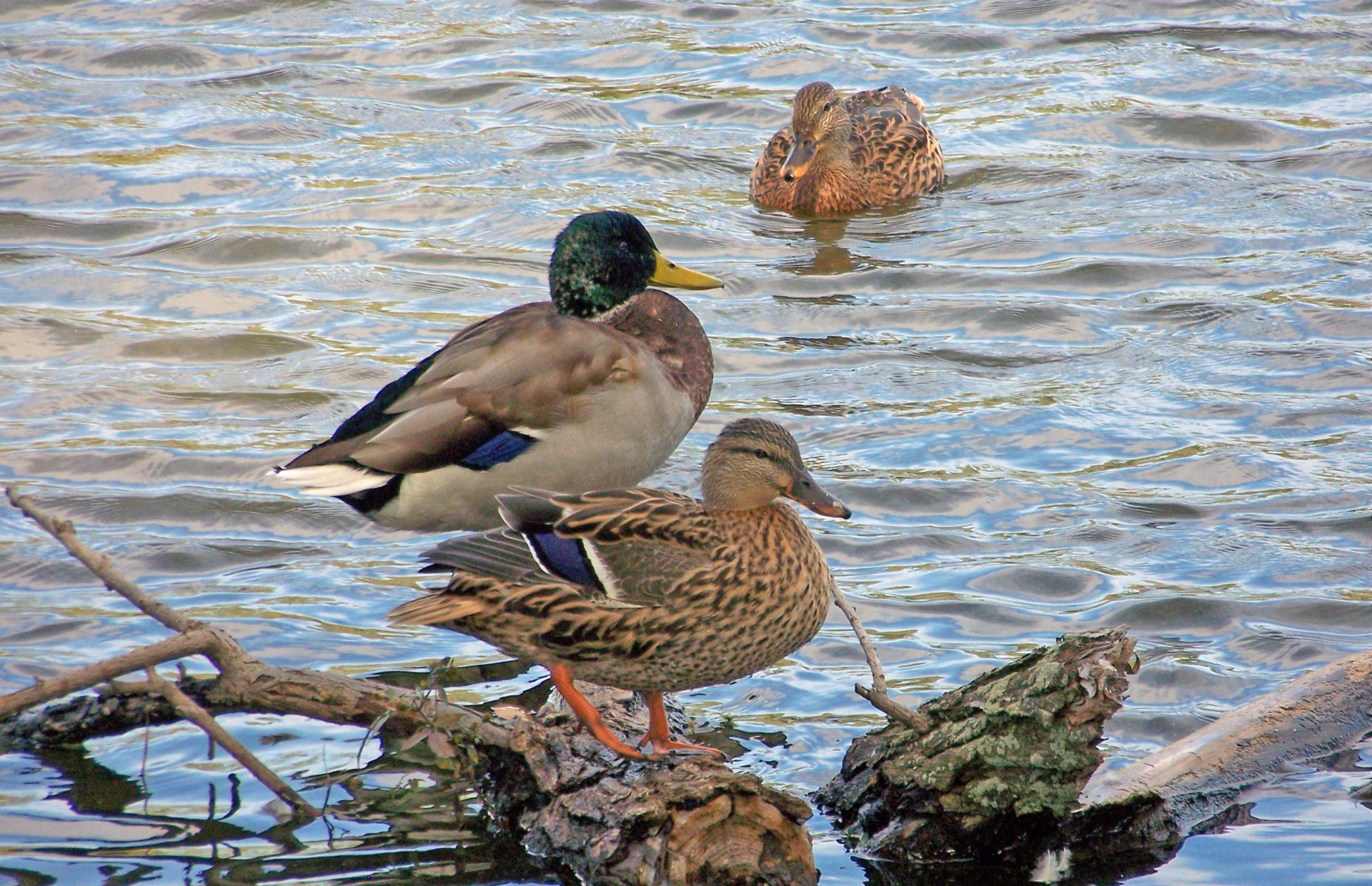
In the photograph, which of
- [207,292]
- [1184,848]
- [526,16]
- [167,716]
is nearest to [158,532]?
[167,716]

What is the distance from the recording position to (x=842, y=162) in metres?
11.0

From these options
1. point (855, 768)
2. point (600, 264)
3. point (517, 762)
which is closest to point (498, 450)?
point (600, 264)

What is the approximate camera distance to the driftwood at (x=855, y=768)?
3.77 meters

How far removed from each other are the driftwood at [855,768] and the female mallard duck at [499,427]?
1685 mm

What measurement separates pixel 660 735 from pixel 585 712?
0.27 meters

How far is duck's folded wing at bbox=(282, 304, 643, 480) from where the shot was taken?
19.6 feet

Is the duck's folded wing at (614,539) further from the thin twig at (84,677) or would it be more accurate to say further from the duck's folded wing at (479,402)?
the duck's folded wing at (479,402)

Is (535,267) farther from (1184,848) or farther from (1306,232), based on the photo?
(1184,848)

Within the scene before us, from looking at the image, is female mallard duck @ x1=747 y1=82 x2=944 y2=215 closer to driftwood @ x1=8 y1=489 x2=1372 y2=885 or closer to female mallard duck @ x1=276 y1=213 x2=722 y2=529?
female mallard duck @ x1=276 y1=213 x2=722 y2=529

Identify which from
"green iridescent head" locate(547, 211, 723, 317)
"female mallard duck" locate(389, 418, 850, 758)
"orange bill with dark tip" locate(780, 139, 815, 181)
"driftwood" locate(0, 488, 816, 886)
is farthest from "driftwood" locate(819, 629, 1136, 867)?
"orange bill with dark tip" locate(780, 139, 815, 181)

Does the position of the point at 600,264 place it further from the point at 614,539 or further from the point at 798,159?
the point at 798,159

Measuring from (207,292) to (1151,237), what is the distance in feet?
17.5

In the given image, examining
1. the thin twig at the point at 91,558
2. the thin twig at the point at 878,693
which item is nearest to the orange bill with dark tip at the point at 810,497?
the thin twig at the point at 878,693

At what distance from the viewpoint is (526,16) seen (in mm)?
13891
